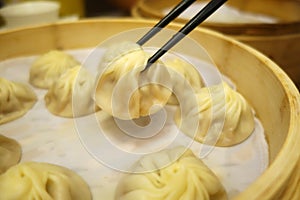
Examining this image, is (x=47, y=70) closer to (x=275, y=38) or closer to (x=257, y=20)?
(x=275, y=38)

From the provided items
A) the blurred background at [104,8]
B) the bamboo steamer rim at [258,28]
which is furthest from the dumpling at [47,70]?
the blurred background at [104,8]

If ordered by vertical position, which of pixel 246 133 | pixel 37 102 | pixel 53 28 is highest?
pixel 53 28

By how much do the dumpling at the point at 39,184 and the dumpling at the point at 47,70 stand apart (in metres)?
0.66

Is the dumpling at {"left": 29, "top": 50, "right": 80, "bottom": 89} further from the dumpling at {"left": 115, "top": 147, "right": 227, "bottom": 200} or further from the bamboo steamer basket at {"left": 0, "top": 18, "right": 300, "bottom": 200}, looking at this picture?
the dumpling at {"left": 115, "top": 147, "right": 227, "bottom": 200}

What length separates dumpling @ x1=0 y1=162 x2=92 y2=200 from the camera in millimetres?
819

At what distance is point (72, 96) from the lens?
1.35 metres

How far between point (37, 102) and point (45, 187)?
2.07 ft

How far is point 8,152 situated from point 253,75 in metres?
0.97

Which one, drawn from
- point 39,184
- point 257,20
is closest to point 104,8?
point 257,20

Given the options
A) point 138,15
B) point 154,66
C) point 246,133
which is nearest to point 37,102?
point 154,66

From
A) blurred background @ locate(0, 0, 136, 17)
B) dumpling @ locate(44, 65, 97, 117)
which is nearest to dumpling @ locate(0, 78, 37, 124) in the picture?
dumpling @ locate(44, 65, 97, 117)

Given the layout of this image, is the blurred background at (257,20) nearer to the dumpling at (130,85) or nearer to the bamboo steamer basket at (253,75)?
the bamboo steamer basket at (253,75)

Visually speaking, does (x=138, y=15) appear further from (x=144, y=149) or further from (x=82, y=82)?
(x=144, y=149)

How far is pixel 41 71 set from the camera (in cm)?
151
